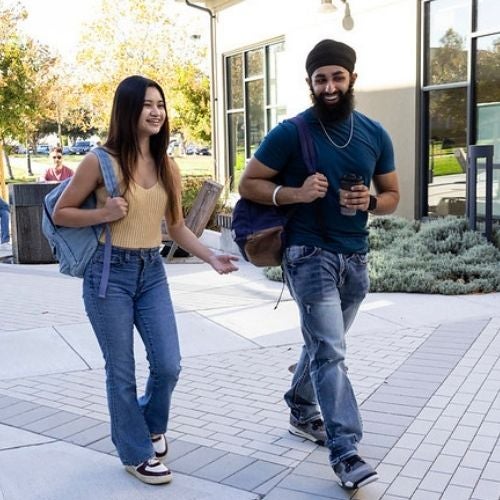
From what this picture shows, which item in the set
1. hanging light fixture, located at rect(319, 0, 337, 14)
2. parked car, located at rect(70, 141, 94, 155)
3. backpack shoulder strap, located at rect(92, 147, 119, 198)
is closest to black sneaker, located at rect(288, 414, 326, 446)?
backpack shoulder strap, located at rect(92, 147, 119, 198)

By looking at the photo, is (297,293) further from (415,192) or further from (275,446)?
(415,192)

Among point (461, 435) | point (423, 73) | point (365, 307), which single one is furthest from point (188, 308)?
point (423, 73)

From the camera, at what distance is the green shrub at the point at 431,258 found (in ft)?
26.0

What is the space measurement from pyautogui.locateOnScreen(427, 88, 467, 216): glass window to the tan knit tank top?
7465 millimetres

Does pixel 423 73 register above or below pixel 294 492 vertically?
above

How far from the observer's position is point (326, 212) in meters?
3.40

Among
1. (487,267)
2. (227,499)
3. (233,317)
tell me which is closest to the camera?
(227,499)

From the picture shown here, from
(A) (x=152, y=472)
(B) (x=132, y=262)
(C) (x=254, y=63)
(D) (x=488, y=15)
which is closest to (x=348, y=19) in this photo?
(D) (x=488, y=15)

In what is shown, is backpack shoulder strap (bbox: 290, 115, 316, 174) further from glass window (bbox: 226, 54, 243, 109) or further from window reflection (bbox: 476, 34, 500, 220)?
glass window (bbox: 226, 54, 243, 109)

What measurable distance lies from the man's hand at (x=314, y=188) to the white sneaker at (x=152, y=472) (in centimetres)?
142

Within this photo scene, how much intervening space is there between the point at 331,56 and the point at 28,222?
8.62m

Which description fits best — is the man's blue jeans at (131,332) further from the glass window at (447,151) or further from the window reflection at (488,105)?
the glass window at (447,151)

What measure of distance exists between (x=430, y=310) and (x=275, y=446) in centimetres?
355

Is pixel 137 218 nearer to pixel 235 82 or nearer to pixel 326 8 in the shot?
pixel 326 8
